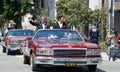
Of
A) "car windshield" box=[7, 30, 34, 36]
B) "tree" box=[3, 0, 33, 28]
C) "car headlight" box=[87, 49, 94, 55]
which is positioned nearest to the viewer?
"car headlight" box=[87, 49, 94, 55]

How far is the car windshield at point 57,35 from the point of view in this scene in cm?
1510

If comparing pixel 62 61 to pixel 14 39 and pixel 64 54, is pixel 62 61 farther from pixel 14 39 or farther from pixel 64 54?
pixel 14 39

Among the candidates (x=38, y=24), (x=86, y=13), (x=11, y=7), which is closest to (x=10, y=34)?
(x=38, y=24)

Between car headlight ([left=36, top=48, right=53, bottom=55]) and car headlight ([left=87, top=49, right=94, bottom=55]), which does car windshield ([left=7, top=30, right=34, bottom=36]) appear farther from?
car headlight ([left=87, top=49, right=94, bottom=55])

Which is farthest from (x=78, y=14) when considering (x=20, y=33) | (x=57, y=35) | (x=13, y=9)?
(x=13, y=9)

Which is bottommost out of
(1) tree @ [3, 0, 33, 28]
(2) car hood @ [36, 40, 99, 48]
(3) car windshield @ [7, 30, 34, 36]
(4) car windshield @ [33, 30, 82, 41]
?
(3) car windshield @ [7, 30, 34, 36]

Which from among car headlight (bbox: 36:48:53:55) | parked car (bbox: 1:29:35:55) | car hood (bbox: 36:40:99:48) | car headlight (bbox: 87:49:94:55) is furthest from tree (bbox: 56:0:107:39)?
car headlight (bbox: 36:48:53:55)

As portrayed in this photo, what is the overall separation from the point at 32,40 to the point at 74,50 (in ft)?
7.05

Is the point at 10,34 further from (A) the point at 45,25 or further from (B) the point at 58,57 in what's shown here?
(B) the point at 58,57

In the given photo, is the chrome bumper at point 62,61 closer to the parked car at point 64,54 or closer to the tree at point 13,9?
the parked car at point 64,54

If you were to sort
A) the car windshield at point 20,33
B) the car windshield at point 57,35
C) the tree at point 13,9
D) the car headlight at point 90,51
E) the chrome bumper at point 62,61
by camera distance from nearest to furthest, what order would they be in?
the chrome bumper at point 62,61 < the car headlight at point 90,51 < the car windshield at point 57,35 < the car windshield at point 20,33 < the tree at point 13,9

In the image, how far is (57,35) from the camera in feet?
50.0

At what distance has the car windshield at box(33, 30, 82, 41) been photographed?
1510 cm

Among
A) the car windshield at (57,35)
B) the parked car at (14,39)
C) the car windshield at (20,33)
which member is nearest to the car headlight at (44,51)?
the car windshield at (57,35)
